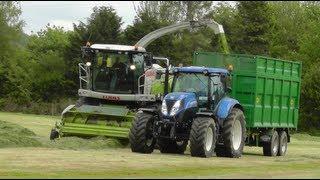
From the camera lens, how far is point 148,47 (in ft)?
218

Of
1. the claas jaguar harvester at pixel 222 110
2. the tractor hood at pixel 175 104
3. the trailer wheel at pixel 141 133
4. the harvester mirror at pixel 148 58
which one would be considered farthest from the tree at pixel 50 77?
the tractor hood at pixel 175 104

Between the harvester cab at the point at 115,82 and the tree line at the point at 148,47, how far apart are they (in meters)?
31.7

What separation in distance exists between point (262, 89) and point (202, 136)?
4206mm

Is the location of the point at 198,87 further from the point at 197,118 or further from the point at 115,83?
the point at 115,83

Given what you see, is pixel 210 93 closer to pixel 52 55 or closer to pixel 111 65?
pixel 111 65

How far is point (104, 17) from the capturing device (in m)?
67.2

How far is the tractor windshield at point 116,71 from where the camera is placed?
25141 mm

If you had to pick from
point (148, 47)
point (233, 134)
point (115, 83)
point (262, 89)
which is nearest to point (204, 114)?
point (233, 134)

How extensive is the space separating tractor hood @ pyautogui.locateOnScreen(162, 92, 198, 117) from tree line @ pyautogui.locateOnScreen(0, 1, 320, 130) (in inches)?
1409

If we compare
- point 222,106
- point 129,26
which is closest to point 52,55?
point 129,26

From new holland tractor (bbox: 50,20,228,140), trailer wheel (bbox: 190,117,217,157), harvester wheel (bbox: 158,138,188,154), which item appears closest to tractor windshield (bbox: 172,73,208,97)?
trailer wheel (bbox: 190,117,217,157)

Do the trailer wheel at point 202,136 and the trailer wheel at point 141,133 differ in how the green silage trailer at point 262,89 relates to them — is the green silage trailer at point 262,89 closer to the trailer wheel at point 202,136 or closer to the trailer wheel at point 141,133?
the trailer wheel at point 202,136

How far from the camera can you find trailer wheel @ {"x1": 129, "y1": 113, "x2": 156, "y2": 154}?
20.4 metres

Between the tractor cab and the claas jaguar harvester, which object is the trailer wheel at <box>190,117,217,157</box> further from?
the tractor cab
